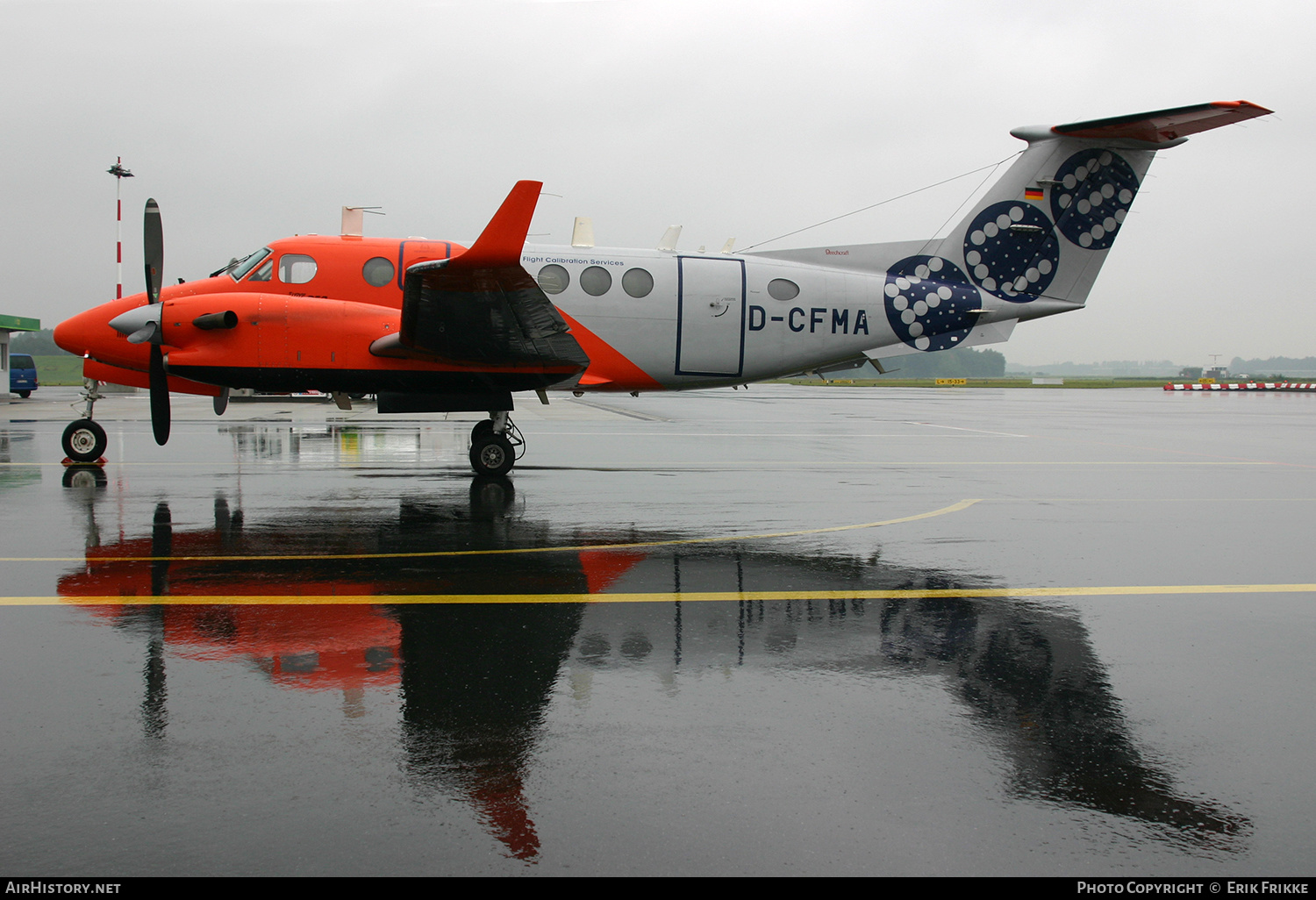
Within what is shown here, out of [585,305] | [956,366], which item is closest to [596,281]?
[585,305]

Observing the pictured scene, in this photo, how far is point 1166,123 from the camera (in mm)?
13328

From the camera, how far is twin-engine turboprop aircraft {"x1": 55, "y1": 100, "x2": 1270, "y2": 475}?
10875 millimetres

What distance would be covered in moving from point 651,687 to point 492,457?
848cm

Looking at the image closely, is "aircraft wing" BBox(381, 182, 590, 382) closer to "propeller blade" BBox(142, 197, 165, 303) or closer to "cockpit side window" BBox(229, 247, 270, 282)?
"cockpit side window" BBox(229, 247, 270, 282)

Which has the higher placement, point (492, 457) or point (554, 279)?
point (554, 279)

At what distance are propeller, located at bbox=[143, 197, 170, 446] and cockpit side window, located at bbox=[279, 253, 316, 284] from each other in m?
1.70

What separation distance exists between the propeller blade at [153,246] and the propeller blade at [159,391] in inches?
66.6

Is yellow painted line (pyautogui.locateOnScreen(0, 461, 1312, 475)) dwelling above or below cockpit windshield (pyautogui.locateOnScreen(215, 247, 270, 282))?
below

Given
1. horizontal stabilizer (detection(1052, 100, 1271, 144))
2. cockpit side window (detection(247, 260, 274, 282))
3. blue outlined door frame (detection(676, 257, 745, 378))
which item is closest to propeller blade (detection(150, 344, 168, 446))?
cockpit side window (detection(247, 260, 274, 282))

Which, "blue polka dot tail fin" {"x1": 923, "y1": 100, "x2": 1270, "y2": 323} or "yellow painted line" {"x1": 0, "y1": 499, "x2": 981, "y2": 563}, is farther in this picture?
"blue polka dot tail fin" {"x1": 923, "y1": 100, "x2": 1270, "y2": 323}

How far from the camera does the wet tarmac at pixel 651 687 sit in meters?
2.81

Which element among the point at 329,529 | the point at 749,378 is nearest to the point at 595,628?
the point at 329,529

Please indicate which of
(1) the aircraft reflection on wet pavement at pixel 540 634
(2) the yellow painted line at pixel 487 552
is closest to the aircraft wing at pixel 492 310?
(1) the aircraft reflection on wet pavement at pixel 540 634

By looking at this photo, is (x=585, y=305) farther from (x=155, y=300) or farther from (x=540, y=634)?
(x=540, y=634)
